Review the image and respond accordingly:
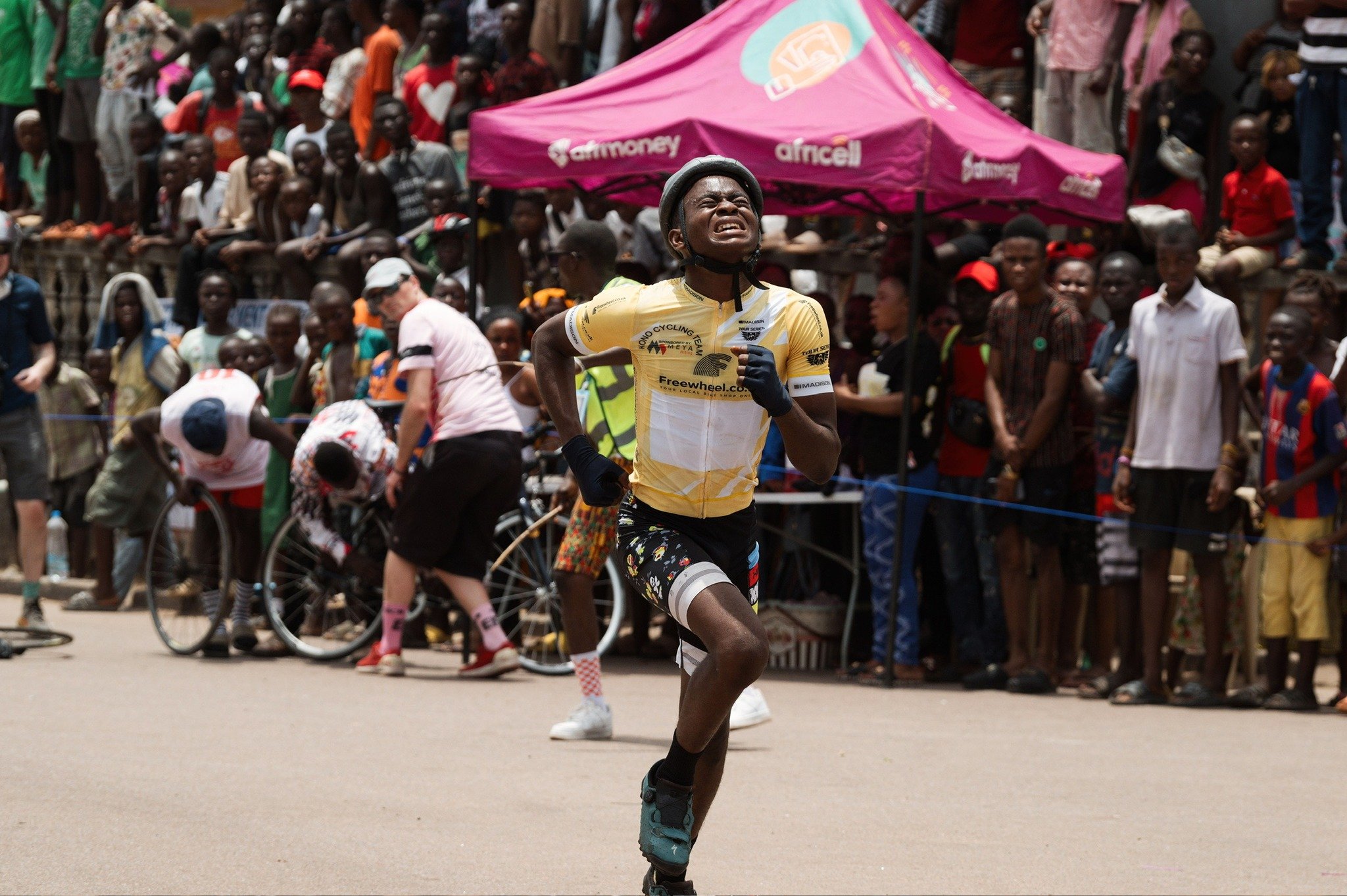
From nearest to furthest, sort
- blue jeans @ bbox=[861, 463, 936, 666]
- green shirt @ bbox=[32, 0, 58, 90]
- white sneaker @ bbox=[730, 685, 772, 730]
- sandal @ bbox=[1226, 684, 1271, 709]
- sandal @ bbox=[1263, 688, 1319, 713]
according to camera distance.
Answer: white sneaker @ bbox=[730, 685, 772, 730]
sandal @ bbox=[1263, 688, 1319, 713]
sandal @ bbox=[1226, 684, 1271, 709]
blue jeans @ bbox=[861, 463, 936, 666]
green shirt @ bbox=[32, 0, 58, 90]

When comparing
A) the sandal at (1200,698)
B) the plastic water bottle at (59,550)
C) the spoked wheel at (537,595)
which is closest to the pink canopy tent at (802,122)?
the spoked wheel at (537,595)

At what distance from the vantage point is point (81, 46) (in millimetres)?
17219

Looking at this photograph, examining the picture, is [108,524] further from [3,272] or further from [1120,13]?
[1120,13]

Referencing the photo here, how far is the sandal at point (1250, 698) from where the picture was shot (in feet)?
30.4

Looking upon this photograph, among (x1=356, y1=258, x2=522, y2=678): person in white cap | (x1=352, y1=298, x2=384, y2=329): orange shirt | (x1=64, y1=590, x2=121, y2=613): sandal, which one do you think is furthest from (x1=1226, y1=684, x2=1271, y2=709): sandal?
(x1=64, y1=590, x2=121, y2=613): sandal

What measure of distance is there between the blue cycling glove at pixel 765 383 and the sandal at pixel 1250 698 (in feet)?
17.9

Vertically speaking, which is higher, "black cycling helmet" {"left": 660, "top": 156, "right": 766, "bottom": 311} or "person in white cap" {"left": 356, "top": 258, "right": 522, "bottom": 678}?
"black cycling helmet" {"left": 660, "top": 156, "right": 766, "bottom": 311}

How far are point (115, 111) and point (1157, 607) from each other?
37.8 feet

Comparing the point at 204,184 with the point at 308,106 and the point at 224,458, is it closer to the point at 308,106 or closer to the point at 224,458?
the point at 308,106

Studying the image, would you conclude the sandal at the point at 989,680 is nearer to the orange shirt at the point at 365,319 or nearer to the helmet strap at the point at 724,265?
the orange shirt at the point at 365,319

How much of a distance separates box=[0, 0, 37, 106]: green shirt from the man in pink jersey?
28.5 feet

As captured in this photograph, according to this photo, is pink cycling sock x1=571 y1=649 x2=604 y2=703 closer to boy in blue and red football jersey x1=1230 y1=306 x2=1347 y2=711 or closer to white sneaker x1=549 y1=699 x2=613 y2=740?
white sneaker x1=549 y1=699 x2=613 y2=740

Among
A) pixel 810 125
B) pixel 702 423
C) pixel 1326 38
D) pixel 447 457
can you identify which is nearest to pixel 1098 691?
pixel 810 125

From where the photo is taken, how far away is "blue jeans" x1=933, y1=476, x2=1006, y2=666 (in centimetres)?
1002
